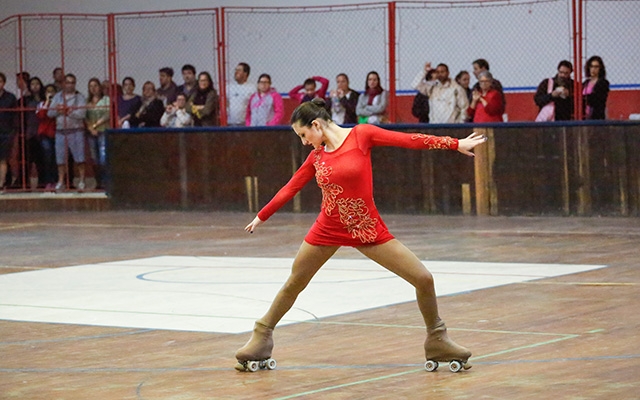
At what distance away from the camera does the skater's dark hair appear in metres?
7.59

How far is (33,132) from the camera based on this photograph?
74.0 ft

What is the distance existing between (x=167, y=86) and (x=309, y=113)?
46.2ft

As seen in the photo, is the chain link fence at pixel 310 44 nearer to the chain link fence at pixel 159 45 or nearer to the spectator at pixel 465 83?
the chain link fence at pixel 159 45

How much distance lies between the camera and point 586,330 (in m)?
8.81

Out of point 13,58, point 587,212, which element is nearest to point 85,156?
point 13,58

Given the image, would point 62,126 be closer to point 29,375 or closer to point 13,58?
point 13,58

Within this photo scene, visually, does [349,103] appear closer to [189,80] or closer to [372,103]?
[372,103]

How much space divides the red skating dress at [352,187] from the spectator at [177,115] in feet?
46.3

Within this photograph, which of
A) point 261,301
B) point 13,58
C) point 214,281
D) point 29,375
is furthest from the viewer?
point 13,58

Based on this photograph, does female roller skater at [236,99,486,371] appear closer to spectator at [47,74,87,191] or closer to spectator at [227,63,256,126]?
spectator at [227,63,256,126]

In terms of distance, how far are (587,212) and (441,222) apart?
2108mm

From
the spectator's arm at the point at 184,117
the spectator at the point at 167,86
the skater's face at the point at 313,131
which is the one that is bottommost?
the skater's face at the point at 313,131

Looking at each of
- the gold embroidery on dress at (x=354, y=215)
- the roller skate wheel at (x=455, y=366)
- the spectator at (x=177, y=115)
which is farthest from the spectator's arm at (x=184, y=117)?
the roller skate wheel at (x=455, y=366)

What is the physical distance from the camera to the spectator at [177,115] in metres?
21.6
